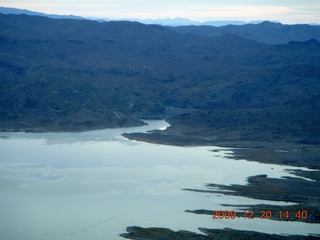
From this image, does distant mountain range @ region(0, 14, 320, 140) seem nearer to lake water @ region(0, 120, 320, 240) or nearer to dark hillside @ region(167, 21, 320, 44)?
lake water @ region(0, 120, 320, 240)

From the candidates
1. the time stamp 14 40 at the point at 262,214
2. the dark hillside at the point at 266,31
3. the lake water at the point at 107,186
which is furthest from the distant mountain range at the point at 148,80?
the dark hillside at the point at 266,31

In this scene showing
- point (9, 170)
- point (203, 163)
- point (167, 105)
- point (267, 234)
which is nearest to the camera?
point (267, 234)

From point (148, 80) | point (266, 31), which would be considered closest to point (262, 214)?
point (148, 80)

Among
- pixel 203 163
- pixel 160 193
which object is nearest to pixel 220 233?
pixel 160 193

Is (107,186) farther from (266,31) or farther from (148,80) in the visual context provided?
(266,31)

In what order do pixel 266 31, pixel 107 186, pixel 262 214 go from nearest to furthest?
pixel 262 214 → pixel 107 186 → pixel 266 31

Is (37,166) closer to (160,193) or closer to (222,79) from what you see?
(160,193)

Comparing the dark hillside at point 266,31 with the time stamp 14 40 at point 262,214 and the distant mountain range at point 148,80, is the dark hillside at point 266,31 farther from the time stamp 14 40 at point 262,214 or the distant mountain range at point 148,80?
the time stamp 14 40 at point 262,214
